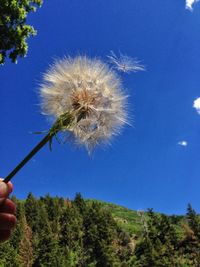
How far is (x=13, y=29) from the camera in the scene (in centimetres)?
1091

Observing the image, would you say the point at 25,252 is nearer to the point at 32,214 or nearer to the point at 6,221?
the point at 32,214

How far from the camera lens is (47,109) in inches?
115

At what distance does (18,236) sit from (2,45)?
9255 centimetres

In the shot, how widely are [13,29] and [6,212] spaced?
9.34 metres

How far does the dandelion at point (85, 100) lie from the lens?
8.86 feet

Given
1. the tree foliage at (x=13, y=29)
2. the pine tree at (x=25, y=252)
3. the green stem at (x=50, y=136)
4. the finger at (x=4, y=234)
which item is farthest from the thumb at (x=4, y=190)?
the pine tree at (x=25, y=252)

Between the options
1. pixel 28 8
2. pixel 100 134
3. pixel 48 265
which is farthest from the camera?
pixel 48 265

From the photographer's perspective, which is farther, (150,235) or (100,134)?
(150,235)

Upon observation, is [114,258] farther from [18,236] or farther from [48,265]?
[18,236]

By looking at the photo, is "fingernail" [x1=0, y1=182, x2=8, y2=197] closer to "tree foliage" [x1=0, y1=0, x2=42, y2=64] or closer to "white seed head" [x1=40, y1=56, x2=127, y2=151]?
"white seed head" [x1=40, y1=56, x2=127, y2=151]

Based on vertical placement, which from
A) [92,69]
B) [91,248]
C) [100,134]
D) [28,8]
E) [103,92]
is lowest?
[100,134]

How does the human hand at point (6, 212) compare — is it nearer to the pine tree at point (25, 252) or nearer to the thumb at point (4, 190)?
the thumb at point (4, 190)

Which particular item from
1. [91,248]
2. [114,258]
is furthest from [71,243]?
[114,258]

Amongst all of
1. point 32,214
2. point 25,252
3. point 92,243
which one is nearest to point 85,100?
point 92,243
